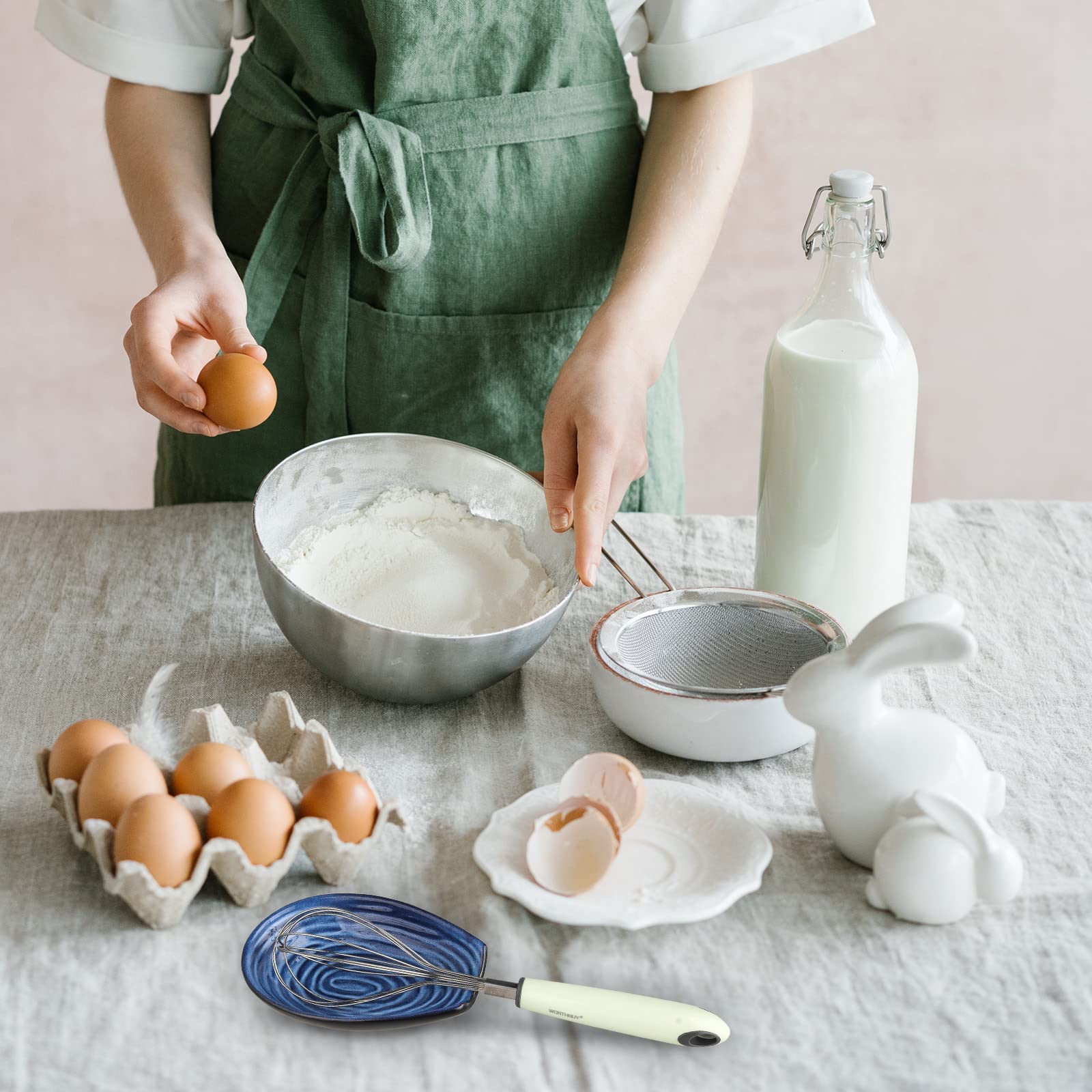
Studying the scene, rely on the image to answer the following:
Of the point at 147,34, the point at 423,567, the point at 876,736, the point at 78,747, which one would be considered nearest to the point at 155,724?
the point at 78,747

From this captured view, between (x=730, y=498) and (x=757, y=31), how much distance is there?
140 cm

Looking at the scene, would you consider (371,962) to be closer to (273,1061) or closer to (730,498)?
(273,1061)

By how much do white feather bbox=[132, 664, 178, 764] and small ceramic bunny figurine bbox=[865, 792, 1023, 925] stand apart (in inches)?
16.8

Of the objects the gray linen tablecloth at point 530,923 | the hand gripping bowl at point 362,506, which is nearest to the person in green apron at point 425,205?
the hand gripping bowl at point 362,506

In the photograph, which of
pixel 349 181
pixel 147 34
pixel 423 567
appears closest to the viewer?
pixel 423 567

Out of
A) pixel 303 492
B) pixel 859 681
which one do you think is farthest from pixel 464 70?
pixel 859 681

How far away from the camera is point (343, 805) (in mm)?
685

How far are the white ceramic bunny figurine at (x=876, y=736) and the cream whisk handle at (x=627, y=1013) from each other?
15cm

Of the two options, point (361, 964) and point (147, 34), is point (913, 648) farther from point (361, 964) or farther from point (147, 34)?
point (147, 34)

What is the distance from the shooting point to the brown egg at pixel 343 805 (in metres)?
0.68

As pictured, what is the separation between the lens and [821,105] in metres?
2.12

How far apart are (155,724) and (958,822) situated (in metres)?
0.49

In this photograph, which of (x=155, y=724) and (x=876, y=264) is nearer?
(x=155, y=724)

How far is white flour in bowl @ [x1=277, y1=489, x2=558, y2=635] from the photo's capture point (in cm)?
89
